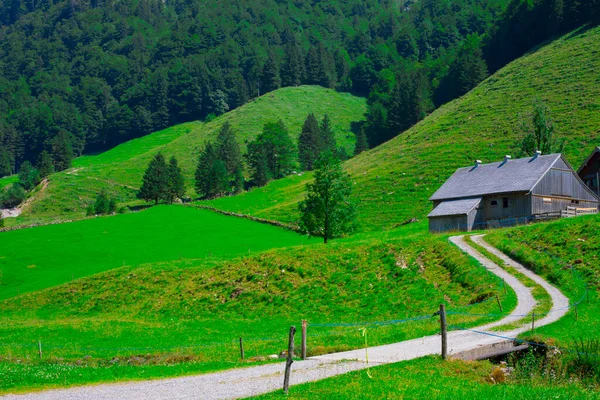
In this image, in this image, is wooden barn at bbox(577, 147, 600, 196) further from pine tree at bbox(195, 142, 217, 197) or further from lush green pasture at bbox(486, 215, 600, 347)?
pine tree at bbox(195, 142, 217, 197)

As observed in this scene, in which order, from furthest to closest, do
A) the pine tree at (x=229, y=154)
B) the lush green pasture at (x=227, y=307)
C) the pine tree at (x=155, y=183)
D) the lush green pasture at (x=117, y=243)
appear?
the pine tree at (x=229, y=154)
the pine tree at (x=155, y=183)
the lush green pasture at (x=117, y=243)
the lush green pasture at (x=227, y=307)

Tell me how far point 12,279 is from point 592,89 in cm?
10192

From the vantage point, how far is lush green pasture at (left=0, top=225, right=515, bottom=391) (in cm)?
2662

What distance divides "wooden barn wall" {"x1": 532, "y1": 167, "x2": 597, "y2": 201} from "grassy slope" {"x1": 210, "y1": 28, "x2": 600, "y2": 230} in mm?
20583

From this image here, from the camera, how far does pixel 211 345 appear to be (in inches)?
1220

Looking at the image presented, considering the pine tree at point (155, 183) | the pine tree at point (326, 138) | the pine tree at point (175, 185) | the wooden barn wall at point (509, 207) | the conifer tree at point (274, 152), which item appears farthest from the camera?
the pine tree at point (326, 138)

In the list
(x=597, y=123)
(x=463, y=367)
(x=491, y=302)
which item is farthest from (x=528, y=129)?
(x=463, y=367)

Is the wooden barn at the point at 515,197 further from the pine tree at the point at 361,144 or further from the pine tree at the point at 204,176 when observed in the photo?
the pine tree at the point at 361,144

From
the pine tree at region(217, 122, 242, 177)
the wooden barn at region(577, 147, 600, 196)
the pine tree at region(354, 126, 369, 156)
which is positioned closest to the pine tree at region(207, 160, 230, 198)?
the pine tree at region(217, 122, 242, 177)

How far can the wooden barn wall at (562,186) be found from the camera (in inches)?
2539

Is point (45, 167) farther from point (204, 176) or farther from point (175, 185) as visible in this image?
point (204, 176)

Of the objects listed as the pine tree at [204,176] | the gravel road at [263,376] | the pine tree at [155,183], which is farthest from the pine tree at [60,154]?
the gravel road at [263,376]

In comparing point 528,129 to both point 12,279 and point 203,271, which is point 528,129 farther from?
point 12,279

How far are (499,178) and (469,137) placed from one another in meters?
47.3
